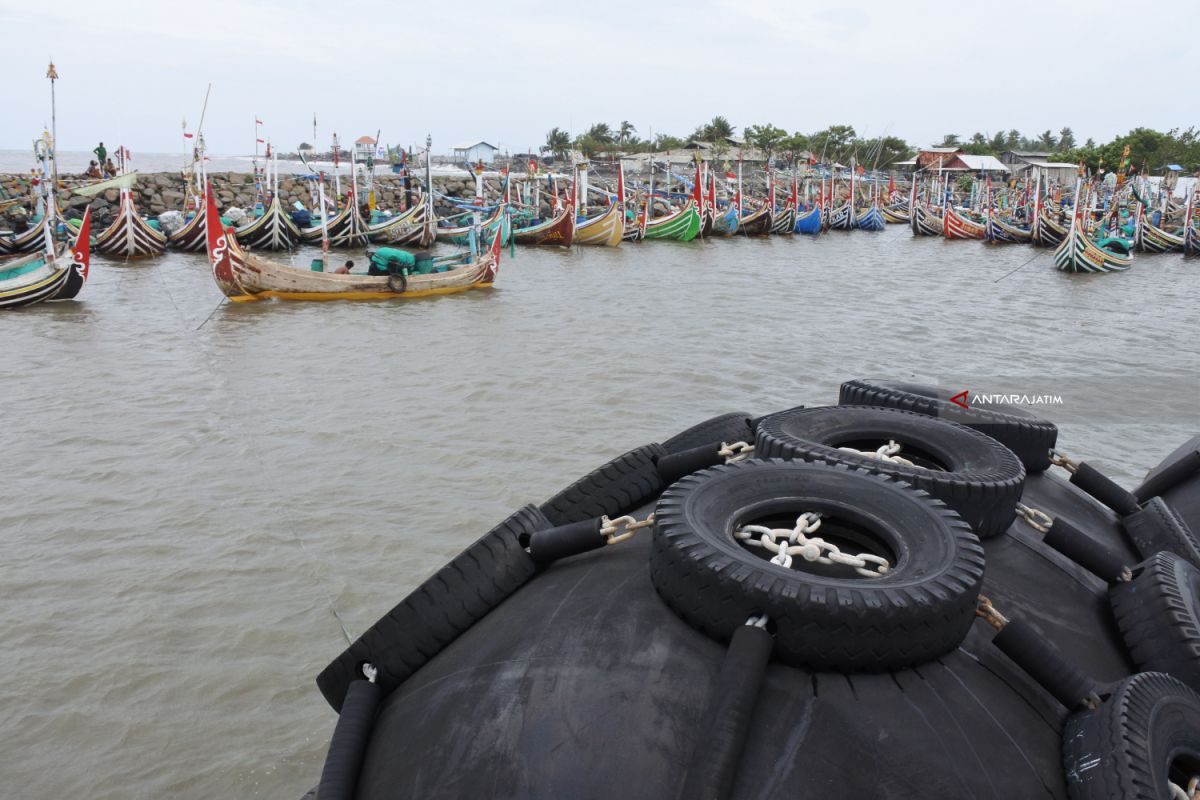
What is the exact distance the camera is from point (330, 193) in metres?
44.2

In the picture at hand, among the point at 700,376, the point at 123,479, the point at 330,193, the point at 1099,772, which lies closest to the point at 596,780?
the point at 1099,772

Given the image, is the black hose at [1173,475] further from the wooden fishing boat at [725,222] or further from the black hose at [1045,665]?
the wooden fishing boat at [725,222]

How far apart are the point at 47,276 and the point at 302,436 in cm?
1178

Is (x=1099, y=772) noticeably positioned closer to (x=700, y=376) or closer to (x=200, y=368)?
(x=700, y=376)

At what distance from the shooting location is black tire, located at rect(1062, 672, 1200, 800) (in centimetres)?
182

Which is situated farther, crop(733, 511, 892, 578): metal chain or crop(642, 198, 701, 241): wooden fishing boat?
crop(642, 198, 701, 241): wooden fishing boat

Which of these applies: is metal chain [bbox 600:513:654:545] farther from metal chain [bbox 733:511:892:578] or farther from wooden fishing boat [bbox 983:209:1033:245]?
wooden fishing boat [bbox 983:209:1033:245]

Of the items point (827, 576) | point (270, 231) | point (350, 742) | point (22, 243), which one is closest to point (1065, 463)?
point (827, 576)

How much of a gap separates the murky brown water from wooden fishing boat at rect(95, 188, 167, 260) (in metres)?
4.70

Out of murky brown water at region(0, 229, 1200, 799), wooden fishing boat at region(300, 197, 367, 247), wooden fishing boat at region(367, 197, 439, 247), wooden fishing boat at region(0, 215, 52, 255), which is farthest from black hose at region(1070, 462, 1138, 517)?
wooden fishing boat at region(300, 197, 367, 247)

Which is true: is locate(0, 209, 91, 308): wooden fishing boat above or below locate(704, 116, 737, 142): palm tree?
below

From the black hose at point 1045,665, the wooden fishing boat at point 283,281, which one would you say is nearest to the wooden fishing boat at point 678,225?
the wooden fishing boat at point 283,281

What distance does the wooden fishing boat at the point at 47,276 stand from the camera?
16.2 meters

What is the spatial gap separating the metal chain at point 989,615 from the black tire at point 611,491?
1.35 m
